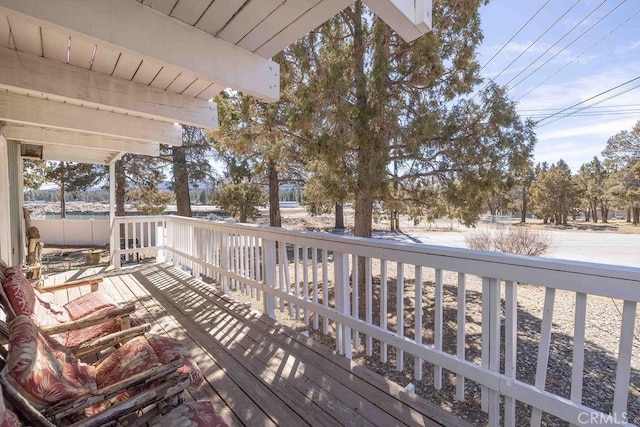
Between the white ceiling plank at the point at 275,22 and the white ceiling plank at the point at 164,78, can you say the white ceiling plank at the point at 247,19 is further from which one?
the white ceiling plank at the point at 164,78


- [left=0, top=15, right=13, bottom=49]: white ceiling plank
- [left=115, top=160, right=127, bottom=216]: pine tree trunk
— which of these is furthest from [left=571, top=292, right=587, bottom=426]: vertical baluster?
[left=115, top=160, right=127, bottom=216]: pine tree trunk

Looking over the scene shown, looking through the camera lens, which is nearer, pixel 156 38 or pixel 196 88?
pixel 156 38

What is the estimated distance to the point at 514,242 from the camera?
7.84 metres

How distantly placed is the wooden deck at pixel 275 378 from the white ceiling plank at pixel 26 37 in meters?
2.47

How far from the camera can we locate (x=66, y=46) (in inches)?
89.1

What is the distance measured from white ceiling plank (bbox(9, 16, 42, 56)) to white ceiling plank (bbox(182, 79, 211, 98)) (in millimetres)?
1076

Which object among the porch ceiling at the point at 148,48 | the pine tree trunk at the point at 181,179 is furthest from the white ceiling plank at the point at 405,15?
the pine tree trunk at the point at 181,179

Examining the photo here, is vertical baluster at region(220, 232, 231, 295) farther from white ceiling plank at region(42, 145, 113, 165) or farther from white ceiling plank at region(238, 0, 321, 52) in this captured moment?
white ceiling plank at region(42, 145, 113, 165)

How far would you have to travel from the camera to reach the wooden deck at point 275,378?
1.84 meters

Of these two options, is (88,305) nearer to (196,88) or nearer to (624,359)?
(196,88)

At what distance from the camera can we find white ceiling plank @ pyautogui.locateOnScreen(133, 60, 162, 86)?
8.45ft

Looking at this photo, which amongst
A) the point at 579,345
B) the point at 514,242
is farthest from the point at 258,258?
the point at 514,242

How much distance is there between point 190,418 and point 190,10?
2.09 m

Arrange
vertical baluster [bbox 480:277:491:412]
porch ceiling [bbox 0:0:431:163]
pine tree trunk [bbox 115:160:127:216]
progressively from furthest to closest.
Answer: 1. pine tree trunk [bbox 115:160:127:216]
2. vertical baluster [bbox 480:277:491:412]
3. porch ceiling [bbox 0:0:431:163]
